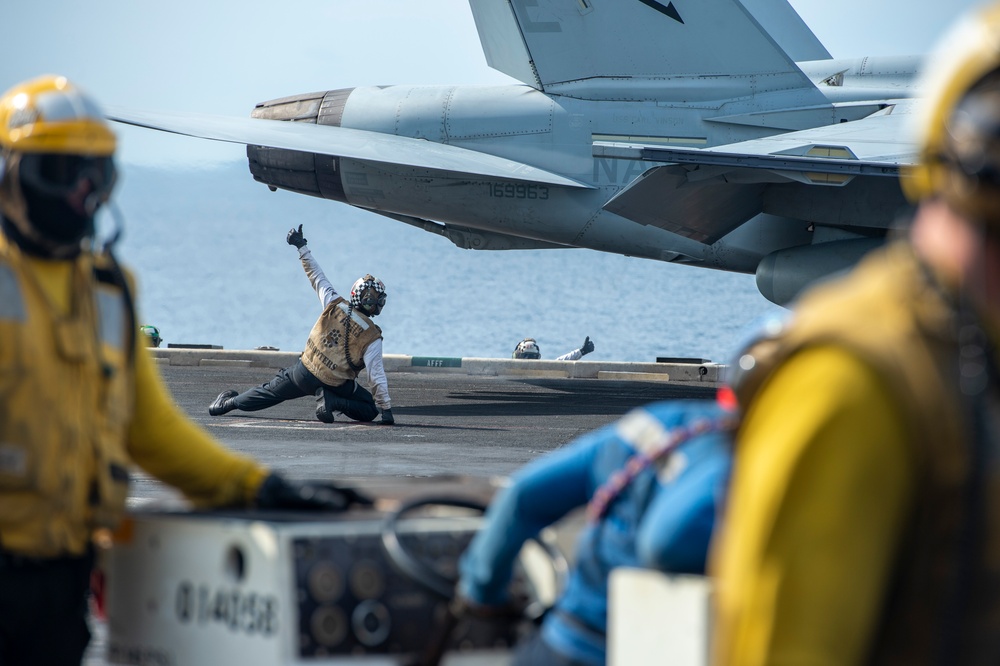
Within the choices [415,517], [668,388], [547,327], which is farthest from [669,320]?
[415,517]

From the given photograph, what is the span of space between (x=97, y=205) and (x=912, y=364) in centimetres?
205

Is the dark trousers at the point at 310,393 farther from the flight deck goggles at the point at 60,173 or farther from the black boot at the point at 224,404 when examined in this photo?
the flight deck goggles at the point at 60,173

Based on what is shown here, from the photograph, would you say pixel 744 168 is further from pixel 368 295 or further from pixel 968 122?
pixel 968 122

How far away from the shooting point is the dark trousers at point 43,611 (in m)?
2.54

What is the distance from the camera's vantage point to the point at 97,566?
2.87m

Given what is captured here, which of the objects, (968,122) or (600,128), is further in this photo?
(600,128)

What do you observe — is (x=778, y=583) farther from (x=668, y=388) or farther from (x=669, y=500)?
(x=668, y=388)

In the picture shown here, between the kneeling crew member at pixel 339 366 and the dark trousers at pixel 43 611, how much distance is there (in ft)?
35.3

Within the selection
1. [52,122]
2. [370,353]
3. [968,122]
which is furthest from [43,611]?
[370,353]

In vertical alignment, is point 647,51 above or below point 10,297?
above

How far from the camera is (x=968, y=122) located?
4.23 feet

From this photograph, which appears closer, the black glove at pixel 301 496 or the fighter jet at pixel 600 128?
the black glove at pixel 301 496

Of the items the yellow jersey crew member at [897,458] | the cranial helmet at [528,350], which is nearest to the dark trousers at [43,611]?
the yellow jersey crew member at [897,458]

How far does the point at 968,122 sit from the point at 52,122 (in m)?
2.09
